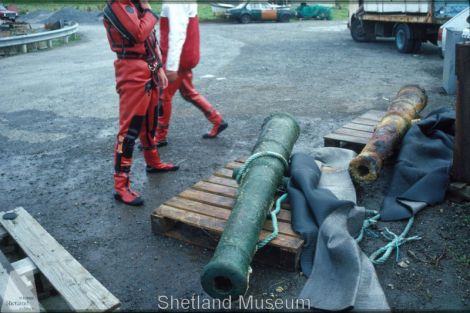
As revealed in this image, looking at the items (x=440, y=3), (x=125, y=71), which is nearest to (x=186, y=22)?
(x=125, y=71)

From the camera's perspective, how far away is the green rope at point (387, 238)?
10.9 feet

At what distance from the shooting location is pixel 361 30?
16.2m

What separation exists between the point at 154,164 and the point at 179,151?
793mm

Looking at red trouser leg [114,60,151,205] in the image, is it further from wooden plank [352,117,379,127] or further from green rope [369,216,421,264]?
wooden plank [352,117,379,127]

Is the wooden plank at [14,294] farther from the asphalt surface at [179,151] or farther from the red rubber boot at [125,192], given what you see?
the red rubber boot at [125,192]

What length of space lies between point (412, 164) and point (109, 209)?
106 inches

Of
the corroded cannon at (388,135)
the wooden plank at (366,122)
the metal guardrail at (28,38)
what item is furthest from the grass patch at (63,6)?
the corroded cannon at (388,135)

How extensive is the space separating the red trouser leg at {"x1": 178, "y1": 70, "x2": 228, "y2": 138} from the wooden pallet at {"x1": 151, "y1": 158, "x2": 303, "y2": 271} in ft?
6.27

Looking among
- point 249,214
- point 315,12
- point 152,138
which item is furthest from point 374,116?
point 315,12

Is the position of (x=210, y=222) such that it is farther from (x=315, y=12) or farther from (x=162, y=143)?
(x=315, y=12)

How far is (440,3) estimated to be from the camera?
39.0 feet

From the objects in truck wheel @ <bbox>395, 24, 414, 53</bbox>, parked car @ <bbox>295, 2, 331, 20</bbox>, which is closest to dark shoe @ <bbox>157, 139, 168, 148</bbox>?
truck wheel @ <bbox>395, 24, 414, 53</bbox>

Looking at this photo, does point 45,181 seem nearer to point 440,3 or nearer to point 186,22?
point 186,22

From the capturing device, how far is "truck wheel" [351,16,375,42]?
16.0 m
